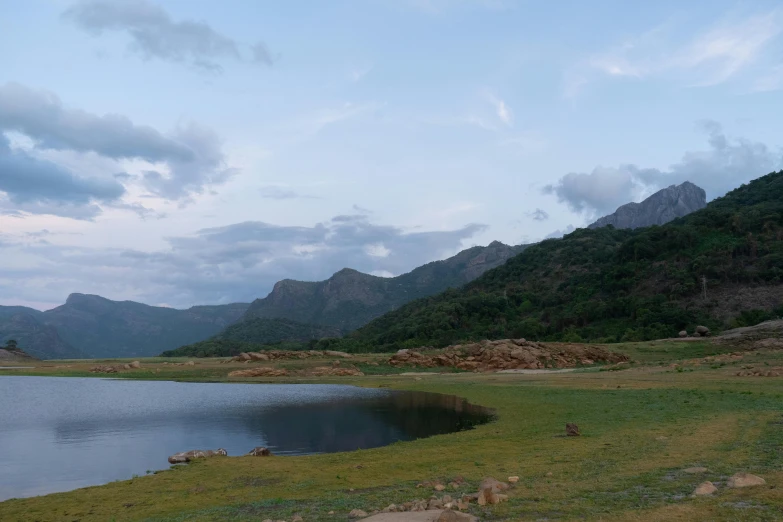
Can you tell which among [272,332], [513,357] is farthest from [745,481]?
[272,332]

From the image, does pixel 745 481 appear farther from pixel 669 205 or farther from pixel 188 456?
pixel 669 205

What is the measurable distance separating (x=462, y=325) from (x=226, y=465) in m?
88.7

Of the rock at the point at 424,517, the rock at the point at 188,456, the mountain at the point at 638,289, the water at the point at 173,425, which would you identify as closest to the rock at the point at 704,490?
the rock at the point at 424,517

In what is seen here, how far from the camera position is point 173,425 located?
3192 centimetres

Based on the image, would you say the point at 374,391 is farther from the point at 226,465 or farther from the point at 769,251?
the point at 769,251

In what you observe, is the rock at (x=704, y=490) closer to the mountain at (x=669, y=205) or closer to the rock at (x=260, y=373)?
the rock at (x=260, y=373)

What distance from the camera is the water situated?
71.5 feet

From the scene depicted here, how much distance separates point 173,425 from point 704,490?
29.0m

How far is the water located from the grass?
3.42 meters

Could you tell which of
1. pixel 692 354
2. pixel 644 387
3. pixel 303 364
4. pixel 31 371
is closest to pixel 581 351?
pixel 692 354

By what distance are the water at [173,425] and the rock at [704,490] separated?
16440mm

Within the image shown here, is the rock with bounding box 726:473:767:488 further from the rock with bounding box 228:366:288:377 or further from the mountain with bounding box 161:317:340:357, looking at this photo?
the mountain with bounding box 161:317:340:357

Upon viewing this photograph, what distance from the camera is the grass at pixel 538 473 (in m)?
10.7

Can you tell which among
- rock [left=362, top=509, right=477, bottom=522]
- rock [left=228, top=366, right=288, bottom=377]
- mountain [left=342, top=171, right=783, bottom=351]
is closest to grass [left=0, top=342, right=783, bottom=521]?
rock [left=362, top=509, right=477, bottom=522]
